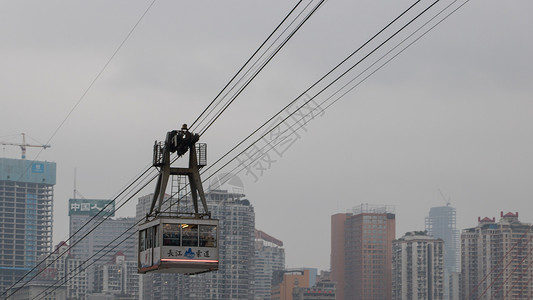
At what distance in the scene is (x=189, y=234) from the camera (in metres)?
49.3

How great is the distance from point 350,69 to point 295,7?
3.65 m

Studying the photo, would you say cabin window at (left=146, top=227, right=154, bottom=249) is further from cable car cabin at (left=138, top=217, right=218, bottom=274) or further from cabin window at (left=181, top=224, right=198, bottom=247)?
cabin window at (left=181, top=224, right=198, bottom=247)

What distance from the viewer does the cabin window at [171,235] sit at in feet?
160

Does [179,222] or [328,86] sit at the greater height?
[328,86]

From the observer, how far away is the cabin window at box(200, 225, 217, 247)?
→ 49531 mm

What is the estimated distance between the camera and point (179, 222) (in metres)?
49.2

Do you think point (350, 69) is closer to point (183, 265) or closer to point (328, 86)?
point (328, 86)

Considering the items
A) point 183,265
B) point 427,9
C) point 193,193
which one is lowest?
point 183,265

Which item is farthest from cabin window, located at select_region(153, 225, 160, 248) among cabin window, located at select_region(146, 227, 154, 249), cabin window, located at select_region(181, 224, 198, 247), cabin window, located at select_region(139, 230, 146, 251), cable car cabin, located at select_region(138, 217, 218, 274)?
cabin window, located at select_region(139, 230, 146, 251)

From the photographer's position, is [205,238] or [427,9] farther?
[205,238]

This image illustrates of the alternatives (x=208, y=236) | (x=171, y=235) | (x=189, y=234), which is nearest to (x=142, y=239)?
(x=171, y=235)

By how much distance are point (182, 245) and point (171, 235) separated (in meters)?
0.70

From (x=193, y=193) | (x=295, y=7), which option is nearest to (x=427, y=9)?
(x=295, y=7)

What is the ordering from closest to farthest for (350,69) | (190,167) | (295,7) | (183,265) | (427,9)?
(427,9) → (295,7) → (350,69) → (183,265) → (190,167)
